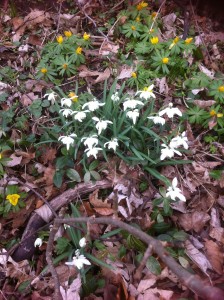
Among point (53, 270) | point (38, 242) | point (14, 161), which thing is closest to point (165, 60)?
point (14, 161)

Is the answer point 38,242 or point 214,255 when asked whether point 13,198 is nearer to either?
point 38,242

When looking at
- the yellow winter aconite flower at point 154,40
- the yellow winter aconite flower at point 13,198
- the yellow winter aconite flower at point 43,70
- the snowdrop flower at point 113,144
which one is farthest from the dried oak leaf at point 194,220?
the yellow winter aconite flower at point 43,70

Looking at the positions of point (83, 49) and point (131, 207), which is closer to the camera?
point (131, 207)

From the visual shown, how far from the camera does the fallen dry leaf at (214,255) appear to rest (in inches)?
83.7

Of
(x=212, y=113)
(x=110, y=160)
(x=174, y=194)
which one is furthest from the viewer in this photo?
(x=212, y=113)

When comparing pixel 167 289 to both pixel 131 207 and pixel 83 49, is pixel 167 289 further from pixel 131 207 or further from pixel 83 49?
pixel 83 49

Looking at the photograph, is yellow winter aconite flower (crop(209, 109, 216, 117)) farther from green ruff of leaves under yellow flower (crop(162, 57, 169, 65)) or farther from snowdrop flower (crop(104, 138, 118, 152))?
snowdrop flower (crop(104, 138, 118, 152))

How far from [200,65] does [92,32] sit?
1.03 m

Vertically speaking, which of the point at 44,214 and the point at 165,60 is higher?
the point at 165,60

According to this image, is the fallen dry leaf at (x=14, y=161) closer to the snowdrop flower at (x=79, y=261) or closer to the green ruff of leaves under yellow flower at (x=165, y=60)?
the snowdrop flower at (x=79, y=261)

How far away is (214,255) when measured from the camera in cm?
217

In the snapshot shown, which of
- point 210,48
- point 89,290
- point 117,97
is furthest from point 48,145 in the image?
point 210,48

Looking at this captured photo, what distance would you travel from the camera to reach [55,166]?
2.43 metres

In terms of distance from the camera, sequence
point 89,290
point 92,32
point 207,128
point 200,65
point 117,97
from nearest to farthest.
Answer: point 89,290 → point 117,97 → point 207,128 → point 200,65 → point 92,32
